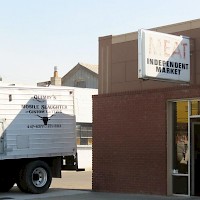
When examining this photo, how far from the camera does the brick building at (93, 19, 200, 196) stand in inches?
617

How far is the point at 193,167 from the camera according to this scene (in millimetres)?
15555

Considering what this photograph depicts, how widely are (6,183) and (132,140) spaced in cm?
490

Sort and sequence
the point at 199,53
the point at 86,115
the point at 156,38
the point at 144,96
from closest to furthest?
1. the point at 156,38
2. the point at 199,53
3. the point at 144,96
4. the point at 86,115

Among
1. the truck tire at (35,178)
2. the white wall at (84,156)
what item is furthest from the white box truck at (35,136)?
the white wall at (84,156)

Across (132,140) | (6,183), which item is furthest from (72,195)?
(6,183)

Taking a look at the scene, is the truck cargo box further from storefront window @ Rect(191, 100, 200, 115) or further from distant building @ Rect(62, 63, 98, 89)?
distant building @ Rect(62, 63, 98, 89)

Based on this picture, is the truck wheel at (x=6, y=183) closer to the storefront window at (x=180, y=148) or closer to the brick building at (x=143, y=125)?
the brick building at (x=143, y=125)

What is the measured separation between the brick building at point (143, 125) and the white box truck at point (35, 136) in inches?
59.9

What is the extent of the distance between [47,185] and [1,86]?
3.78 m

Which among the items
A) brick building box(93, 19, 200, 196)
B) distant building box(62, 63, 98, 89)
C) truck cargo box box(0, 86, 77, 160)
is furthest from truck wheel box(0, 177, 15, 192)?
distant building box(62, 63, 98, 89)

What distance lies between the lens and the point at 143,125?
54.8ft

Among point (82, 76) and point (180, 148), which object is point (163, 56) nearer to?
point (180, 148)

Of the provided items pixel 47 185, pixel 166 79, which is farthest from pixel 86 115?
pixel 166 79

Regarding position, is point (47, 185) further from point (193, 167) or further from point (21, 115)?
point (193, 167)
